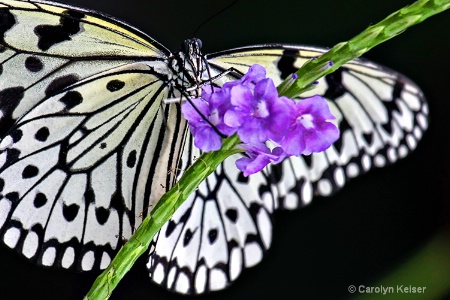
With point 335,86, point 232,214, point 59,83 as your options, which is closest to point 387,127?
point 335,86

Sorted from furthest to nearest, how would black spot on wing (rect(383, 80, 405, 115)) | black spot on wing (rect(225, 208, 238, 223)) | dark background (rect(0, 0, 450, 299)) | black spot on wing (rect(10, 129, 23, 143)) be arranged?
dark background (rect(0, 0, 450, 299)) < black spot on wing (rect(225, 208, 238, 223)) < black spot on wing (rect(383, 80, 405, 115)) < black spot on wing (rect(10, 129, 23, 143))

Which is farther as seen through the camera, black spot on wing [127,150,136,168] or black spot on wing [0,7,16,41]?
black spot on wing [127,150,136,168]

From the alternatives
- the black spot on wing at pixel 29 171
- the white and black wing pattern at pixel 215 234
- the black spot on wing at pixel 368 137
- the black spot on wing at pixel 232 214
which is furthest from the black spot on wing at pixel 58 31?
the black spot on wing at pixel 368 137

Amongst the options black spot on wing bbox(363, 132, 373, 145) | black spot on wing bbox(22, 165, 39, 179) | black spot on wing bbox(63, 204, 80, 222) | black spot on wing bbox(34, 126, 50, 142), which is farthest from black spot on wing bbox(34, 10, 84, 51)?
black spot on wing bbox(363, 132, 373, 145)

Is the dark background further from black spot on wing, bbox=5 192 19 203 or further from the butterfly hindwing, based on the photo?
black spot on wing, bbox=5 192 19 203

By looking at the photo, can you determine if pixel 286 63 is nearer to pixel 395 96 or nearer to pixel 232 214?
pixel 395 96

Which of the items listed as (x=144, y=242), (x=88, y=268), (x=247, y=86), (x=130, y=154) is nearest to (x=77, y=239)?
(x=88, y=268)
